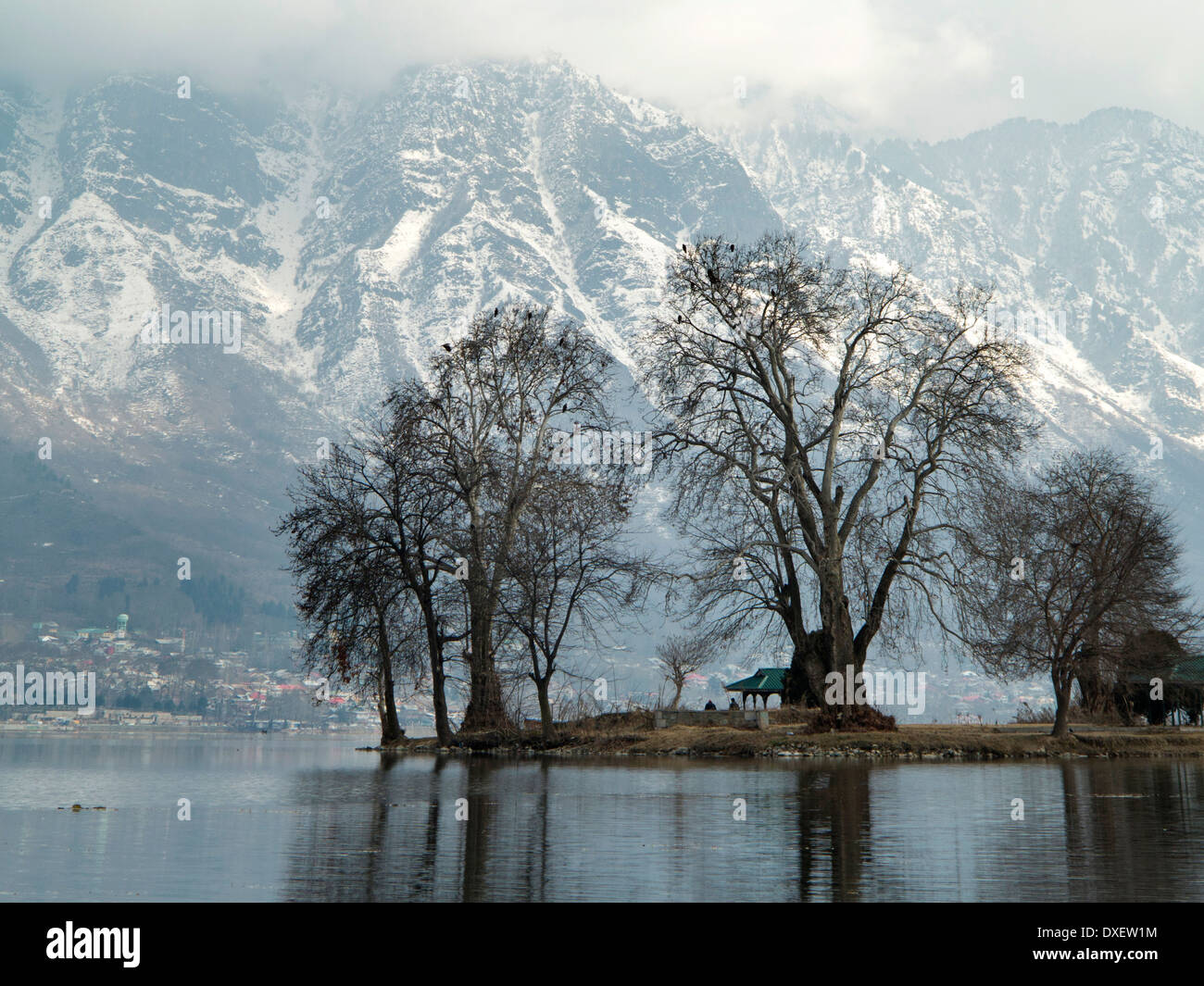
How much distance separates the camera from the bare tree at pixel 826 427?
128ft

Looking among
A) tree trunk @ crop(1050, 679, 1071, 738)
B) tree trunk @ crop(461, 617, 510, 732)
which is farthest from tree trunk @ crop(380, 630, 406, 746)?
tree trunk @ crop(1050, 679, 1071, 738)

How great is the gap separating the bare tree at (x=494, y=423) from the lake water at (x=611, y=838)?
53.7 ft

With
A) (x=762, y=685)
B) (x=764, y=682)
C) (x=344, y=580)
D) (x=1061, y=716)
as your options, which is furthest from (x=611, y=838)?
(x=764, y=682)

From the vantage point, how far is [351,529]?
43.9 m

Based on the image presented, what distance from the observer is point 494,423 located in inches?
1832

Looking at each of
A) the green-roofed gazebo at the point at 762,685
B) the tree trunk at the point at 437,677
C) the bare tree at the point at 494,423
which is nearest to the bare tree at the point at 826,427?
the bare tree at the point at 494,423

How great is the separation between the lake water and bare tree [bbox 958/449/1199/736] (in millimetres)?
10560

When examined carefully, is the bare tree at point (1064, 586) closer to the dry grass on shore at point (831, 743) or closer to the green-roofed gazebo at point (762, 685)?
the dry grass on shore at point (831, 743)

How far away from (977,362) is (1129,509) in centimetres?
1971

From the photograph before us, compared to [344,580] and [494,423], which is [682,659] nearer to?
[494,423]

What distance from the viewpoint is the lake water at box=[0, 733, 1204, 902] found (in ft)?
37.0
